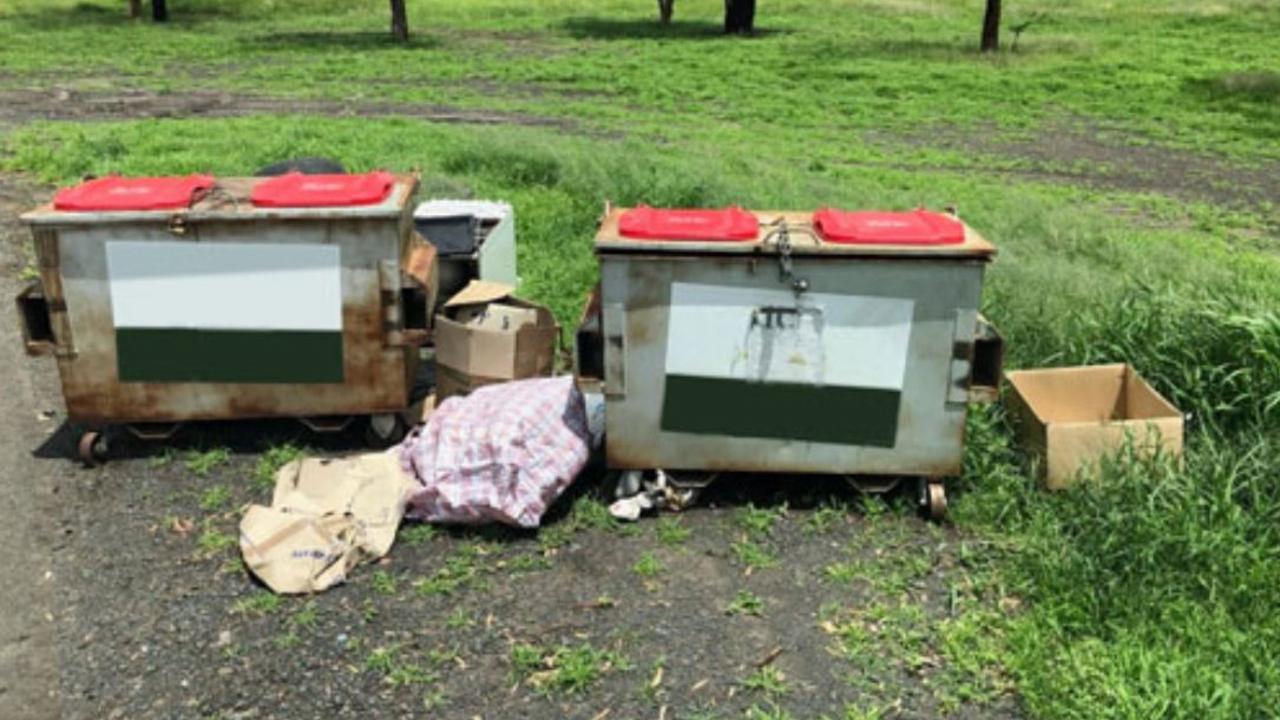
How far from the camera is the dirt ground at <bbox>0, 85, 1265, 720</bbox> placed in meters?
3.36

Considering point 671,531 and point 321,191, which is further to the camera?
point 321,191

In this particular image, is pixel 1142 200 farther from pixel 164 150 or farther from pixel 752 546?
pixel 164 150

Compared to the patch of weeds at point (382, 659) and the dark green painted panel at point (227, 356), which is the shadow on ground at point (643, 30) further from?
the patch of weeds at point (382, 659)

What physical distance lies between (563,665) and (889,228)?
6.75 ft

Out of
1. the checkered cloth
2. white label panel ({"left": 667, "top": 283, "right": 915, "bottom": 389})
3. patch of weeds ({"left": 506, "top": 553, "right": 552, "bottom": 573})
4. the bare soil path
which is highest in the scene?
white label panel ({"left": 667, "top": 283, "right": 915, "bottom": 389})

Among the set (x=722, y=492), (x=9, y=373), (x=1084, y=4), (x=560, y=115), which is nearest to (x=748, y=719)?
(x=722, y=492)

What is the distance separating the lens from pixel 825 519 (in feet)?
14.5

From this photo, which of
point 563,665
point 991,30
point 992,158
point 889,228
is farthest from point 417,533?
point 991,30

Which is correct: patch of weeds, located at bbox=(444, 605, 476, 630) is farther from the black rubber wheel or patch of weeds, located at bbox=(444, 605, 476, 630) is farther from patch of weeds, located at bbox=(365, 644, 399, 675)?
the black rubber wheel

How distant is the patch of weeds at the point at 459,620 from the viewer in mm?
3711

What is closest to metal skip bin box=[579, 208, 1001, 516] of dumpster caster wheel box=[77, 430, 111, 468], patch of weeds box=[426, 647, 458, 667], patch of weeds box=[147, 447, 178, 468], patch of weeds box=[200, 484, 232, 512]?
patch of weeds box=[426, 647, 458, 667]

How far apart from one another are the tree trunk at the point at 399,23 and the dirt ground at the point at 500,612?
2368 centimetres

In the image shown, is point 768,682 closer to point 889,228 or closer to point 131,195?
point 889,228

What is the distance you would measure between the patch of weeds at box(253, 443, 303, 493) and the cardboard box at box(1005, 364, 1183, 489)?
3.24m
